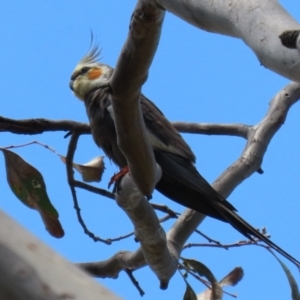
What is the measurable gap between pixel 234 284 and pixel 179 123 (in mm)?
881

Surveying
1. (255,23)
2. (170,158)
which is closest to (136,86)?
(255,23)

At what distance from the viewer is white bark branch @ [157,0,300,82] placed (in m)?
1.04

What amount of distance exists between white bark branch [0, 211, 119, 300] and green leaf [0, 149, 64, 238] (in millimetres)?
2231

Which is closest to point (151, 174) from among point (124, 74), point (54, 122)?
point (124, 74)

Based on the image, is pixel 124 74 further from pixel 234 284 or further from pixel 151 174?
pixel 234 284

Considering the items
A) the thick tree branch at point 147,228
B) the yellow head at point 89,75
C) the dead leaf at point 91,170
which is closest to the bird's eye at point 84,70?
the yellow head at point 89,75

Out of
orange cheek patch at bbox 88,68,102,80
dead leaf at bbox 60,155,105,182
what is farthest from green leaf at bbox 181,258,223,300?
orange cheek patch at bbox 88,68,102,80

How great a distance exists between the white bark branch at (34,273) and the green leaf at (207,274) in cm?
232

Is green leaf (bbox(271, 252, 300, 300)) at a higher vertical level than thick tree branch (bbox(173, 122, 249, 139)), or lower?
A: lower

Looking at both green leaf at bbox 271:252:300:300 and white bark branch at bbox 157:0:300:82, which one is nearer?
white bark branch at bbox 157:0:300:82

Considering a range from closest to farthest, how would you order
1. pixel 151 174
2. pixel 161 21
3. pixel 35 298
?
pixel 35 298
pixel 161 21
pixel 151 174

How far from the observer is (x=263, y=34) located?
1.10 metres

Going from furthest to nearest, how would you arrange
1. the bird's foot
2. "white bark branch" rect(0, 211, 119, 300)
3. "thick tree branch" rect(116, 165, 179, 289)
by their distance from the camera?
the bird's foot < "thick tree branch" rect(116, 165, 179, 289) < "white bark branch" rect(0, 211, 119, 300)

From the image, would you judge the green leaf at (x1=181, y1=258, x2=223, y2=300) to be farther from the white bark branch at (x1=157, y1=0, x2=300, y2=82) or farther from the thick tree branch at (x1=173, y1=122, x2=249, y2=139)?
the white bark branch at (x1=157, y1=0, x2=300, y2=82)
